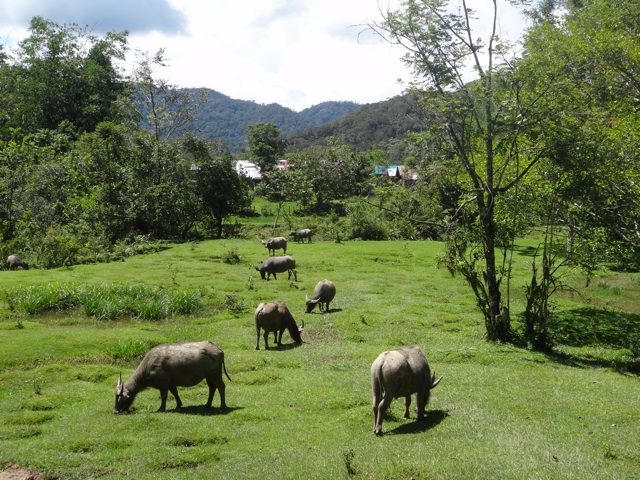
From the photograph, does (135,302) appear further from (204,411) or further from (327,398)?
(327,398)

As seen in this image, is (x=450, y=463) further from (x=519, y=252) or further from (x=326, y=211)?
(x=326, y=211)

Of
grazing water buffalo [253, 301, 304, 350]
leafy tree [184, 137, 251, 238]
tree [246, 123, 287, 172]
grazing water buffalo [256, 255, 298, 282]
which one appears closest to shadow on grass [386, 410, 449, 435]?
grazing water buffalo [253, 301, 304, 350]

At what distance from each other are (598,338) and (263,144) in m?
91.5

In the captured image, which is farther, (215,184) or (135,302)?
(215,184)

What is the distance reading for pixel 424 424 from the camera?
444 inches

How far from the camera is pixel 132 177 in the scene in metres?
50.8

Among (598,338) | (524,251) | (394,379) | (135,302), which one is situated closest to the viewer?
(394,379)

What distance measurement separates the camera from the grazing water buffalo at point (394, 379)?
10.6 metres

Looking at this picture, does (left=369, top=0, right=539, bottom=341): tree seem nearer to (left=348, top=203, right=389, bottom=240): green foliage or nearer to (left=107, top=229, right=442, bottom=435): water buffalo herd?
(left=107, top=229, right=442, bottom=435): water buffalo herd

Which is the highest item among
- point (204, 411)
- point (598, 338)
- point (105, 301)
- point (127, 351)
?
point (105, 301)

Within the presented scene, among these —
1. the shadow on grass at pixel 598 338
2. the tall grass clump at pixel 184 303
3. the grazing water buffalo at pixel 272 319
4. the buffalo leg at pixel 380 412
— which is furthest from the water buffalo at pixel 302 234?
the buffalo leg at pixel 380 412

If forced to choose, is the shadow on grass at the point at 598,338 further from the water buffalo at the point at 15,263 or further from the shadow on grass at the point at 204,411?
the water buffalo at the point at 15,263

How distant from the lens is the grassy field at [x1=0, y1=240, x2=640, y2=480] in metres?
9.56

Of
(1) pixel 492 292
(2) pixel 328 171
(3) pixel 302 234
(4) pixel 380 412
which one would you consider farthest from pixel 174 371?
(2) pixel 328 171
